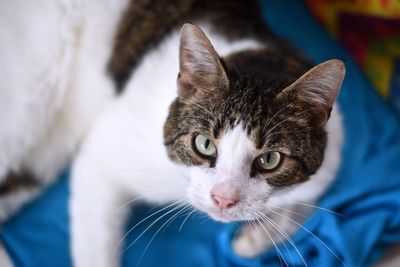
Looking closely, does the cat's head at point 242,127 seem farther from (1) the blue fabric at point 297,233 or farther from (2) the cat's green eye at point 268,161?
(1) the blue fabric at point 297,233

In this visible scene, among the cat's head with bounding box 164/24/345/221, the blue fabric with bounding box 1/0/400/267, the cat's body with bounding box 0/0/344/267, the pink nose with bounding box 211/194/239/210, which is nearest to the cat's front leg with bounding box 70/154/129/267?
the cat's body with bounding box 0/0/344/267

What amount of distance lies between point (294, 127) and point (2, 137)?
0.86 m

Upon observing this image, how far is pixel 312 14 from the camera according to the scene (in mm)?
2271

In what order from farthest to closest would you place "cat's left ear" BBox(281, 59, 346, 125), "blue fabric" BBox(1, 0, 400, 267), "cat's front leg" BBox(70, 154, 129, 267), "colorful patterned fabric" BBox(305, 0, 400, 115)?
"colorful patterned fabric" BBox(305, 0, 400, 115), "blue fabric" BBox(1, 0, 400, 267), "cat's front leg" BBox(70, 154, 129, 267), "cat's left ear" BBox(281, 59, 346, 125)

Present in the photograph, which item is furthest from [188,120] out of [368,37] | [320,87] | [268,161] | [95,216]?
[368,37]

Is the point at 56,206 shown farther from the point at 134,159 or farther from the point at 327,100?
the point at 327,100

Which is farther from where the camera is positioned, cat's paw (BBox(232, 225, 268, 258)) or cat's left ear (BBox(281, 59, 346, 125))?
cat's paw (BBox(232, 225, 268, 258))

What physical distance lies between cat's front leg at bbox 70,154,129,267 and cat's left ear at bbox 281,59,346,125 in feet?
2.13

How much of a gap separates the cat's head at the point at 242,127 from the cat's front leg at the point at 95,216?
1.15 ft

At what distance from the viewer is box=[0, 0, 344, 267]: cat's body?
1.20 m

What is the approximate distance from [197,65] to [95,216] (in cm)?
57

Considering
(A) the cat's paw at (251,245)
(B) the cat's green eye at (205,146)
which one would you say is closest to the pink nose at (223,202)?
(B) the cat's green eye at (205,146)

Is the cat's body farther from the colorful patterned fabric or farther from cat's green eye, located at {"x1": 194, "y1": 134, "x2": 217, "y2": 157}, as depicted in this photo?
the colorful patterned fabric

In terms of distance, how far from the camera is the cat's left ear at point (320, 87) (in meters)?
1.13
